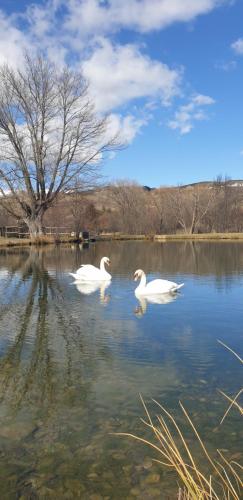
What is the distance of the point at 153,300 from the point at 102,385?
567 centimetres

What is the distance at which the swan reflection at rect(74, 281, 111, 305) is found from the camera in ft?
36.6

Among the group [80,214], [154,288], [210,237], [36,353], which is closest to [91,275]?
Answer: [154,288]

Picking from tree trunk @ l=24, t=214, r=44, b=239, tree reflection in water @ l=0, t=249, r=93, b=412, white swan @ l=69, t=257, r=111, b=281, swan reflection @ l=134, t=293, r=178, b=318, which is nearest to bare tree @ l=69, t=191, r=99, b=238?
tree trunk @ l=24, t=214, r=44, b=239

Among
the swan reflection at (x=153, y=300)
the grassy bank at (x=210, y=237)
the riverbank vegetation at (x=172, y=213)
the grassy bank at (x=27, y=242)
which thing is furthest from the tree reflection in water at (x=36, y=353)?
the riverbank vegetation at (x=172, y=213)

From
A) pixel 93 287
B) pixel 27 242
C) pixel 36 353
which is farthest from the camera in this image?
pixel 27 242

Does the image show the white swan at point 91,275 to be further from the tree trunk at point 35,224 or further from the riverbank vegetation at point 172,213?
the riverbank vegetation at point 172,213

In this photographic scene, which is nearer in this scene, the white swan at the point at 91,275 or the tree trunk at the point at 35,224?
the white swan at the point at 91,275

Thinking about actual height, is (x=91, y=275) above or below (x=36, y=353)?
above

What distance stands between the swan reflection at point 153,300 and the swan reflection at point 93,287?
88 cm

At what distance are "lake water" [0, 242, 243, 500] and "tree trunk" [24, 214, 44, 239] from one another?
2797 centimetres

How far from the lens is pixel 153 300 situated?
10.6 m

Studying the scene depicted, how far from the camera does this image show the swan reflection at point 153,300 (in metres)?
9.55

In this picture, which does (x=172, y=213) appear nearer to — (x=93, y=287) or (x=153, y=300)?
(x=93, y=287)

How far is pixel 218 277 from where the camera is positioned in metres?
14.7
